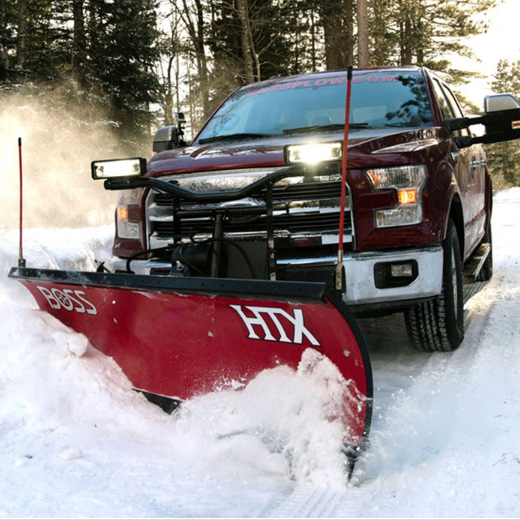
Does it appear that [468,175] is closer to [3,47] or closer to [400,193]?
[400,193]

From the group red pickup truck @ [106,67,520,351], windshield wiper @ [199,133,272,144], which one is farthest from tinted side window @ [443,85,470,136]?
windshield wiper @ [199,133,272,144]

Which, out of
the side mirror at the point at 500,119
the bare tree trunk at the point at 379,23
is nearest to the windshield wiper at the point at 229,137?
the side mirror at the point at 500,119

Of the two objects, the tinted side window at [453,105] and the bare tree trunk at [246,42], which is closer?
the tinted side window at [453,105]

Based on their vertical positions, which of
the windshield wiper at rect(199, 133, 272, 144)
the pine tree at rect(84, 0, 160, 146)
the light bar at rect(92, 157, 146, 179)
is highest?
the pine tree at rect(84, 0, 160, 146)

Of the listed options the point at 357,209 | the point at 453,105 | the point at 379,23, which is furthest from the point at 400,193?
the point at 379,23

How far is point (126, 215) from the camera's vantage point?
4051mm

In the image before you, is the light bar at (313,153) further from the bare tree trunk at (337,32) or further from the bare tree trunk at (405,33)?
the bare tree trunk at (405,33)

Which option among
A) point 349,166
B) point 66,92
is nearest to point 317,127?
point 349,166

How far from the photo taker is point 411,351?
14.1 feet

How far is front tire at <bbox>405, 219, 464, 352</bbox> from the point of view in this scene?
3725mm

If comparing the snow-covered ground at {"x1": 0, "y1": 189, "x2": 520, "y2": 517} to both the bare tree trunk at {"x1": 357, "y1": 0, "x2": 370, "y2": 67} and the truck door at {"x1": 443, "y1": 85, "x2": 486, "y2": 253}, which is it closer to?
the truck door at {"x1": 443, "y1": 85, "x2": 486, "y2": 253}

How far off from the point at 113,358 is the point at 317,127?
6.87 feet

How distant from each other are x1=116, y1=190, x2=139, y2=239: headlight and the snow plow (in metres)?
0.26

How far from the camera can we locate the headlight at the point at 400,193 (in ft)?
11.2
